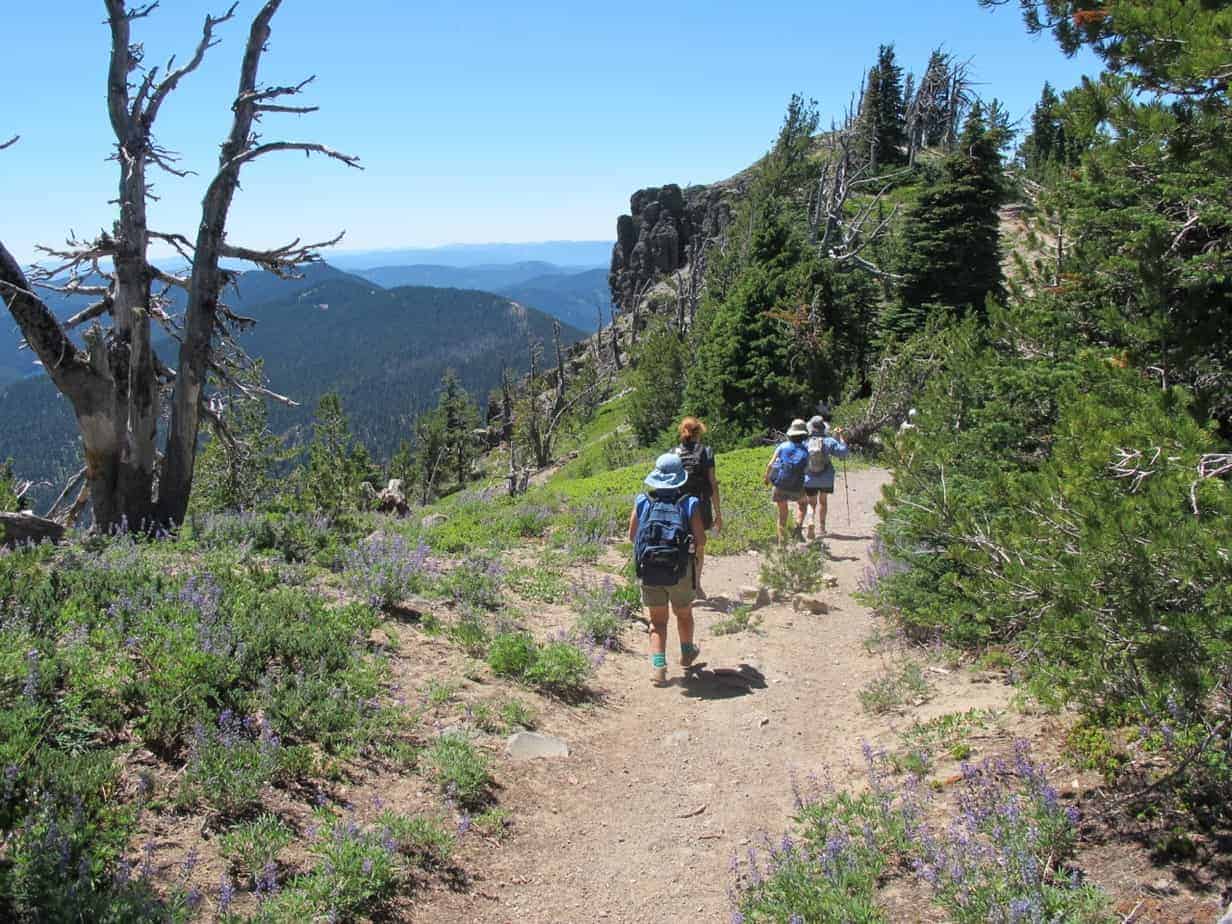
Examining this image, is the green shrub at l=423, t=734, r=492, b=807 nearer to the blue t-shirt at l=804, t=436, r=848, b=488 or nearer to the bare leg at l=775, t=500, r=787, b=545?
the bare leg at l=775, t=500, r=787, b=545

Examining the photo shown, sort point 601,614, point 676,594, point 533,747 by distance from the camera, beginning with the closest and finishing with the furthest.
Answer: point 533,747
point 676,594
point 601,614

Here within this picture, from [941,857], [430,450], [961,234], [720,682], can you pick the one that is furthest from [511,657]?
[430,450]

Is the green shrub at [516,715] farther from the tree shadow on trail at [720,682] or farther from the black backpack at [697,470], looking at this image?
the black backpack at [697,470]

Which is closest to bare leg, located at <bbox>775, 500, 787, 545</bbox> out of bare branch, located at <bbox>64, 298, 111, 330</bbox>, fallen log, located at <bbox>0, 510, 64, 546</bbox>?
fallen log, located at <bbox>0, 510, 64, 546</bbox>

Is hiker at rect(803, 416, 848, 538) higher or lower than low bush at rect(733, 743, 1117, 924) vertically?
higher

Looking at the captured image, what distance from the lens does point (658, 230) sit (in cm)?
11056

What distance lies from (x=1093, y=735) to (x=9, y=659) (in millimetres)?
5873

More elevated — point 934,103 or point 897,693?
point 934,103

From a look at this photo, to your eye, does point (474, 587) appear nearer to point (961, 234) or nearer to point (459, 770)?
point (459, 770)

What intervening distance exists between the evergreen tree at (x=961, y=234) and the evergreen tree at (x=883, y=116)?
40807 mm

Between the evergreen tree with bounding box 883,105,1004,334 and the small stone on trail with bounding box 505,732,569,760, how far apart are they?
27.3 metres

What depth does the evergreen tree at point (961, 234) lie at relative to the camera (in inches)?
1169

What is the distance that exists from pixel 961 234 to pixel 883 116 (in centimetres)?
5229

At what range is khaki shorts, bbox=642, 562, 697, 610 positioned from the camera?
22.8ft
